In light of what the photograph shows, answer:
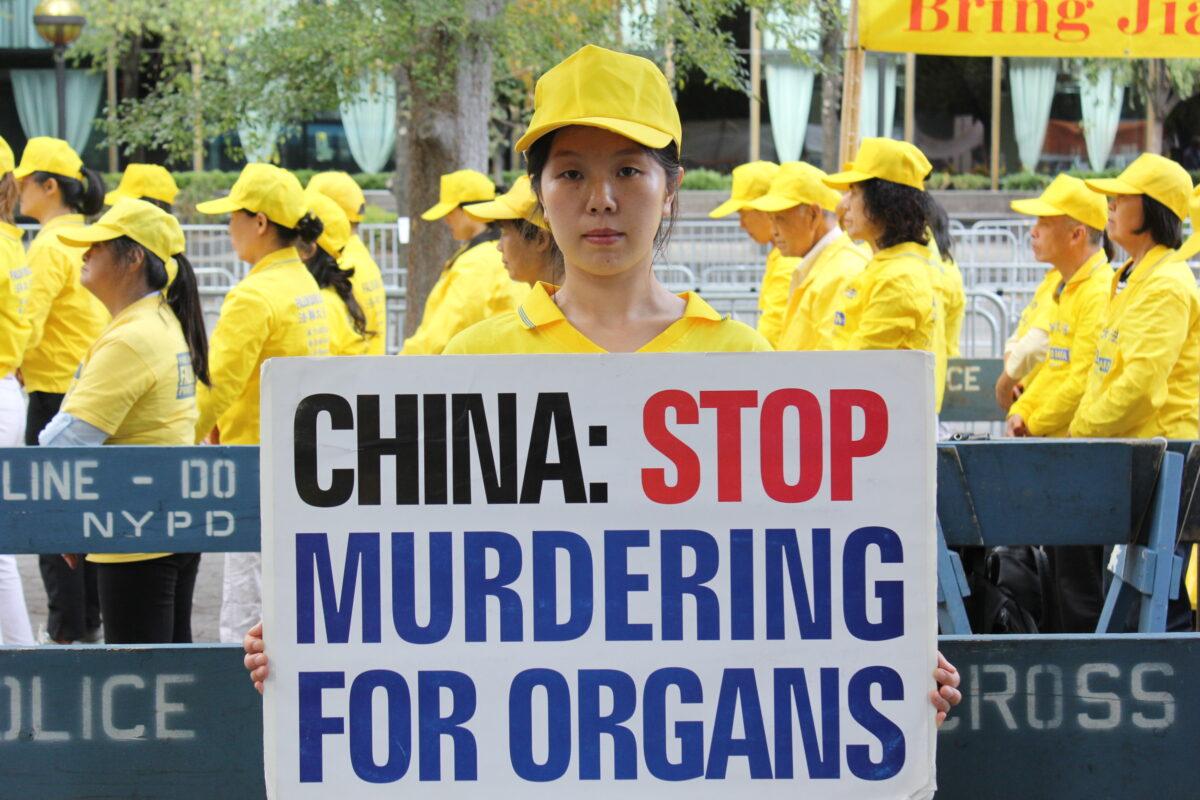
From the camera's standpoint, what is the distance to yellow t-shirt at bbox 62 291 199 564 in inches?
208

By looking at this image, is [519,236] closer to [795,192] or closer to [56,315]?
[795,192]

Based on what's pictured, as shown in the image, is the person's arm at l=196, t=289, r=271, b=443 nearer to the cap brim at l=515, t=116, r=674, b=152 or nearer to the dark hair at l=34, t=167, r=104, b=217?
the dark hair at l=34, t=167, r=104, b=217

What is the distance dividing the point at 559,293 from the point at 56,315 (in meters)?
5.43

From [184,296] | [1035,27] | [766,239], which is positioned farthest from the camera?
[766,239]

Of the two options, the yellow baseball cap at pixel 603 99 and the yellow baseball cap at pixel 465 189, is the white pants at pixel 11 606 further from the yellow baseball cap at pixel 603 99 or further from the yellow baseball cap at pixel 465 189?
the yellow baseball cap at pixel 603 99

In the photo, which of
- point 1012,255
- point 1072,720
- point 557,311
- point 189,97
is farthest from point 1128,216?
point 1012,255

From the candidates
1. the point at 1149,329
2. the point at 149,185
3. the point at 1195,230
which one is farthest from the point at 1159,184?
the point at 149,185

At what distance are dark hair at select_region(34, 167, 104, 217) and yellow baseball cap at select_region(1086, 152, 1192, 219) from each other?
4.93 meters

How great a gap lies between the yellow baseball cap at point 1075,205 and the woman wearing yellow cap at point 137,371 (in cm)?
375

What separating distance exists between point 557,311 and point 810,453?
1.80 feet

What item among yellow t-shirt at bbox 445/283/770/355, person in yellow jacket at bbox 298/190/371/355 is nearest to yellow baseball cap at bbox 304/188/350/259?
person in yellow jacket at bbox 298/190/371/355

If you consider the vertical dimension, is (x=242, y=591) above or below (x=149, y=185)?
below

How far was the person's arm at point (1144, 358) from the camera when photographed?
598 centimetres

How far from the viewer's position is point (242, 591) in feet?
22.2
